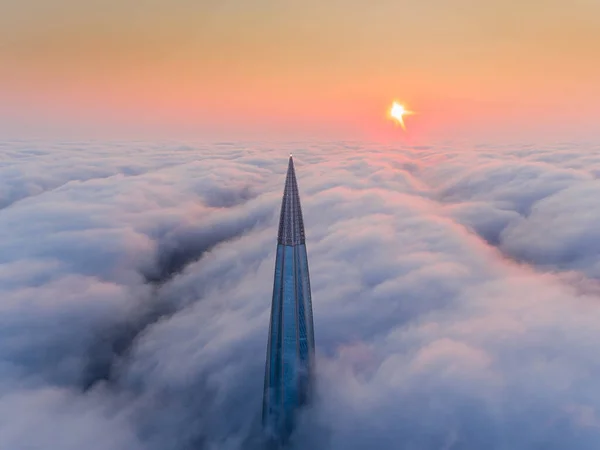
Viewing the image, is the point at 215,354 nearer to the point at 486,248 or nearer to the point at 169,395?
the point at 169,395

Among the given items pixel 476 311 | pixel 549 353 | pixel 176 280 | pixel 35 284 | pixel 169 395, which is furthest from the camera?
pixel 176 280

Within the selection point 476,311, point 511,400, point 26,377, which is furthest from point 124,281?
point 511,400

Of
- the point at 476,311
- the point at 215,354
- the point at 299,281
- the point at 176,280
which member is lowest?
the point at 176,280

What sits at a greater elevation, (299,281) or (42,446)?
(299,281)

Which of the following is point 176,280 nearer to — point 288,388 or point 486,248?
point 288,388

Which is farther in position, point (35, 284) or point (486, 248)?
point (486, 248)

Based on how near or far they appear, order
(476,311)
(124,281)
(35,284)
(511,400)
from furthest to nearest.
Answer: (124,281)
(35,284)
(476,311)
(511,400)
